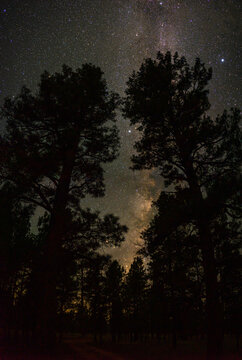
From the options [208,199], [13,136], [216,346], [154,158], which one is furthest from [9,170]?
[216,346]

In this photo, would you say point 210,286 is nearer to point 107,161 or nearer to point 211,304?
point 211,304

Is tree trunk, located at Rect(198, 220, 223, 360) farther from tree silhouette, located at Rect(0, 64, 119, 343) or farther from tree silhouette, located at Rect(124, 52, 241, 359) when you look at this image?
tree silhouette, located at Rect(0, 64, 119, 343)

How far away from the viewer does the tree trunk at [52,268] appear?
8.09m

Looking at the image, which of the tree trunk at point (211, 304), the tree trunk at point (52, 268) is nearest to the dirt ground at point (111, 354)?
the tree trunk at point (52, 268)

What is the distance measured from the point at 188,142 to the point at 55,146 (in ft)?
19.0

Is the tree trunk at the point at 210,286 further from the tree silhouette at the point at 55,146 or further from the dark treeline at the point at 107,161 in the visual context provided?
the tree silhouette at the point at 55,146

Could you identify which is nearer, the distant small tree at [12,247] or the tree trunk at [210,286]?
the tree trunk at [210,286]

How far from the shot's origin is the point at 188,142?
1028 centimetres

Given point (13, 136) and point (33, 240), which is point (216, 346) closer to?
point (13, 136)

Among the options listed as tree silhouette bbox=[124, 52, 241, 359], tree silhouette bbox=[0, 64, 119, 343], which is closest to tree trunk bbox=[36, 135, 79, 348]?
tree silhouette bbox=[0, 64, 119, 343]

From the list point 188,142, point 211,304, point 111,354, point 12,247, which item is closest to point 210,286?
point 211,304

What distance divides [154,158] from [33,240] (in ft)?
62.1

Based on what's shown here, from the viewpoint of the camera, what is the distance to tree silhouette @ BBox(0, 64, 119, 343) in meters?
9.23

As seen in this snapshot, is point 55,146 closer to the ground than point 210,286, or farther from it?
farther from it
